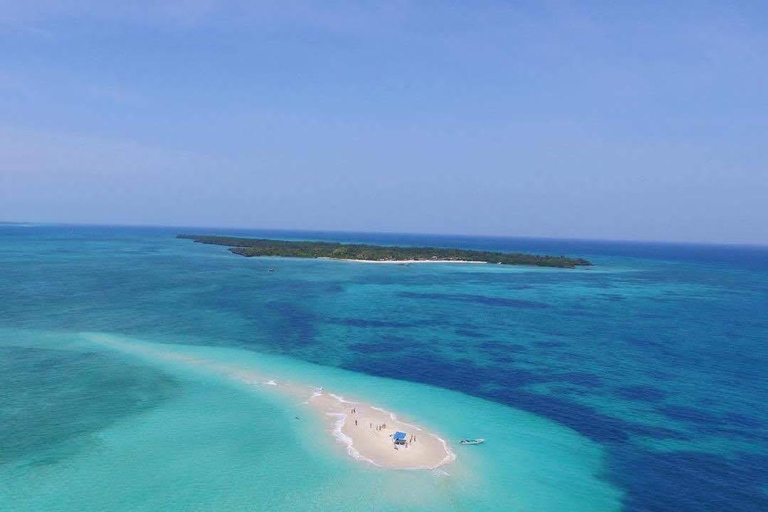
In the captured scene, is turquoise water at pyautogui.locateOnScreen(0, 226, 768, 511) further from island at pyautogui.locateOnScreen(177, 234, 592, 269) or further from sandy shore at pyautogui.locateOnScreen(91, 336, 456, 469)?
island at pyautogui.locateOnScreen(177, 234, 592, 269)

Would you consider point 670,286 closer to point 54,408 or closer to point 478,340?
point 478,340

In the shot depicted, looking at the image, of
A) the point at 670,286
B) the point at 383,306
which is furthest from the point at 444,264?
the point at 383,306

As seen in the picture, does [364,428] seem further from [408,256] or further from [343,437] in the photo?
[408,256]

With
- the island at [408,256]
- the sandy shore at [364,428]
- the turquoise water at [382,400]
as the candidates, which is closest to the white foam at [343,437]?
the sandy shore at [364,428]

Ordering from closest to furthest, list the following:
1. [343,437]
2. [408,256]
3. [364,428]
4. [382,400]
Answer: [343,437] → [364,428] → [382,400] → [408,256]

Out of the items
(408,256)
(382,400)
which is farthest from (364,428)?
(408,256)

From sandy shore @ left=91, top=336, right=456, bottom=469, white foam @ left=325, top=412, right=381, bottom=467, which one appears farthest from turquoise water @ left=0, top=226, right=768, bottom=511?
sandy shore @ left=91, top=336, right=456, bottom=469
